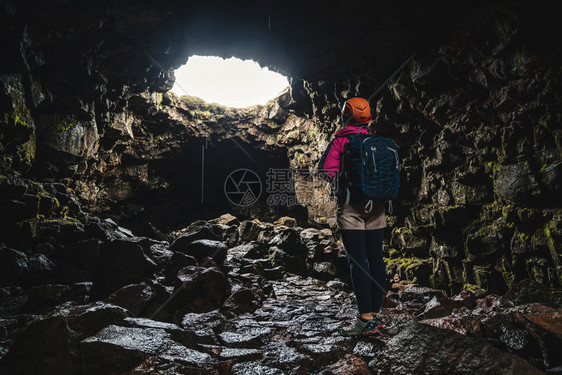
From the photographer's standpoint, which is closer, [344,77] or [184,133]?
[344,77]

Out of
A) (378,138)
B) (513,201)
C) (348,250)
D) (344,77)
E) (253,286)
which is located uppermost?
(344,77)

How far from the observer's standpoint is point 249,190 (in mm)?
23328

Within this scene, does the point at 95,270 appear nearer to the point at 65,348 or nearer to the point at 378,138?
the point at 65,348

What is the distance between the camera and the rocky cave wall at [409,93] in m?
5.39

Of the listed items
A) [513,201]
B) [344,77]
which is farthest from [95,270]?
[344,77]

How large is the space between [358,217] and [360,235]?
7.8 inches

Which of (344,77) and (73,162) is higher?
(344,77)

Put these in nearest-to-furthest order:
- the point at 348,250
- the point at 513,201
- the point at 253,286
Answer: the point at 348,250 → the point at 513,201 → the point at 253,286

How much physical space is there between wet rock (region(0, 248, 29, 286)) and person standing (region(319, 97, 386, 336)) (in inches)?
236

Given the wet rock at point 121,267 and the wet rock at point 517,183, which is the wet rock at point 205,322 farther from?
the wet rock at point 517,183

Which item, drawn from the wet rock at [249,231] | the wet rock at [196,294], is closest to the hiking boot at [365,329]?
the wet rock at [196,294]

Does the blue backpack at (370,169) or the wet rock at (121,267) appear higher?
the blue backpack at (370,169)

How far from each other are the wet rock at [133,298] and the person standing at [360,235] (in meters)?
2.92

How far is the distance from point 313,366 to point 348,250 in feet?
3.82
